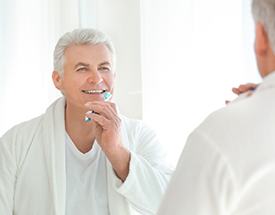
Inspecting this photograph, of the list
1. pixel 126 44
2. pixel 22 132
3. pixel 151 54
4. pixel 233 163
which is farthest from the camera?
pixel 126 44

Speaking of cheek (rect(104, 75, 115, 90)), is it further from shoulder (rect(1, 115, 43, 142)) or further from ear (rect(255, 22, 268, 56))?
ear (rect(255, 22, 268, 56))

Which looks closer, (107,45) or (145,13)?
(107,45)

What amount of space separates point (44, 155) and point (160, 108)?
602 millimetres

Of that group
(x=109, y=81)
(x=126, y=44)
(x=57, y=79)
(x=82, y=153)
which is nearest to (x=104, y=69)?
(x=109, y=81)

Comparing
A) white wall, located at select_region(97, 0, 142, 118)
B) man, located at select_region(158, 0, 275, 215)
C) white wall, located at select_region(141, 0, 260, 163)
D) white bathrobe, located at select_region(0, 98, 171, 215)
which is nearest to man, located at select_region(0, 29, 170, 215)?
white bathrobe, located at select_region(0, 98, 171, 215)

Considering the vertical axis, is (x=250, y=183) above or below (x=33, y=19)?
below

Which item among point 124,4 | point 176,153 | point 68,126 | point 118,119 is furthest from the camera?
point 124,4

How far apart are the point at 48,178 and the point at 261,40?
1.15m

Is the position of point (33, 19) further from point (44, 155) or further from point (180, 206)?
point (180, 206)

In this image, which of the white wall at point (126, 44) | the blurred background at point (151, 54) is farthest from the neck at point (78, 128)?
the white wall at point (126, 44)

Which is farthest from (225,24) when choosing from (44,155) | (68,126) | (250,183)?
(250,183)

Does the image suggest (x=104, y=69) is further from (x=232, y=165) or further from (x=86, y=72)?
(x=232, y=165)

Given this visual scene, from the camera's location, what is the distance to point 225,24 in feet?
6.68

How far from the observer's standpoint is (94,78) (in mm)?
1855
